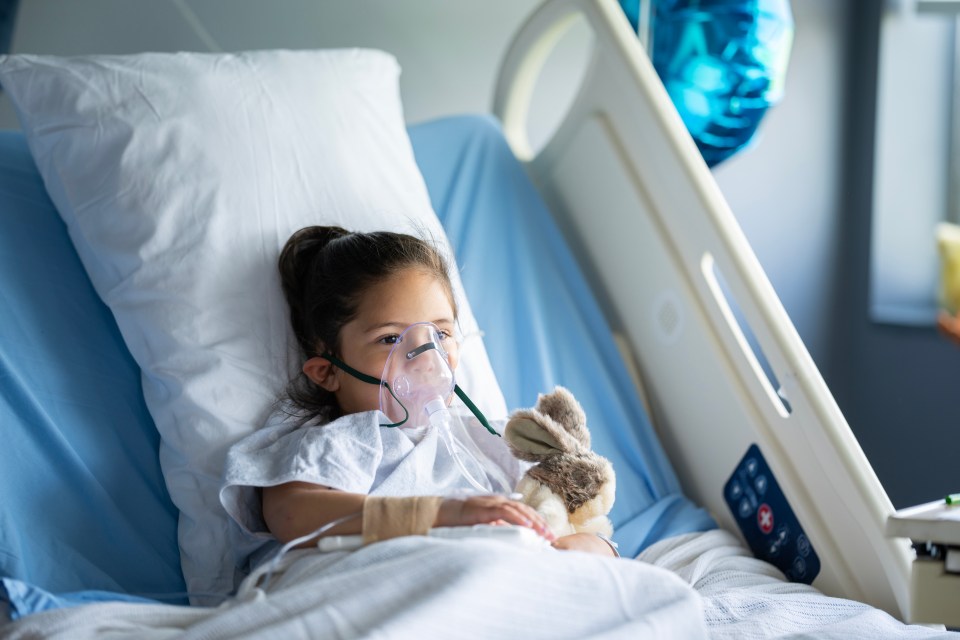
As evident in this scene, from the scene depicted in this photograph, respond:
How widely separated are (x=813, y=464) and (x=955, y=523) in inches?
13.7

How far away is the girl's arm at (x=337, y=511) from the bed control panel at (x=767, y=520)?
48cm

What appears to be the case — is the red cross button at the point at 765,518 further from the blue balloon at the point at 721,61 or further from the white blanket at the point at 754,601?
the blue balloon at the point at 721,61

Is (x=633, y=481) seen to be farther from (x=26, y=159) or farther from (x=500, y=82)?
(x=26, y=159)

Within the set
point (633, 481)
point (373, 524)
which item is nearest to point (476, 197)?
point (633, 481)

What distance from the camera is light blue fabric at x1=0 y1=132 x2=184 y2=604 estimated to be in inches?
51.7

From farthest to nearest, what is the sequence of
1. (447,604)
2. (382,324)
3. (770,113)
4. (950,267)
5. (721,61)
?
(770,113) → (950,267) → (721,61) → (382,324) → (447,604)

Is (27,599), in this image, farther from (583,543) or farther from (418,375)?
(583,543)

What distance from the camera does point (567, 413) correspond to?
4.68 feet

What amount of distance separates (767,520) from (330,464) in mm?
730

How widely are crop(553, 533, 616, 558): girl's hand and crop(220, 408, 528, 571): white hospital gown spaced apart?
142 mm

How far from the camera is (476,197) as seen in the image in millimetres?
2025

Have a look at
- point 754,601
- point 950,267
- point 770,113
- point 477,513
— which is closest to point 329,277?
point 477,513

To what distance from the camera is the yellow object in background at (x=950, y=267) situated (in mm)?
2383

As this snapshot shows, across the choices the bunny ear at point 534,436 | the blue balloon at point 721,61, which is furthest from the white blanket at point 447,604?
the blue balloon at point 721,61
